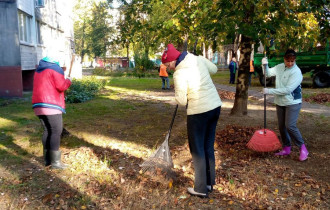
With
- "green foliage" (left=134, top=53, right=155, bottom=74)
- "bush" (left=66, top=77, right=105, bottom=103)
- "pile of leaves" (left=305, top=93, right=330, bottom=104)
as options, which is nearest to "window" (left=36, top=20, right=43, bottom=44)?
"bush" (left=66, top=77, right=105, bottom=103)

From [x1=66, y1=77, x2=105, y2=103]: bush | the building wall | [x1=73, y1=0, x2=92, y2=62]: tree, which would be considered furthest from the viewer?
[x1=73, y1=0, x2=92, y2=62]: tree

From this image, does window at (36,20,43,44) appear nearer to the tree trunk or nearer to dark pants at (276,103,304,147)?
the tree trunk

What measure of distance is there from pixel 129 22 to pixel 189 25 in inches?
65.1

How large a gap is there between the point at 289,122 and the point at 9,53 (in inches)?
463

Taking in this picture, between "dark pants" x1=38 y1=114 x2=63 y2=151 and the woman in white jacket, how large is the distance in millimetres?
1965

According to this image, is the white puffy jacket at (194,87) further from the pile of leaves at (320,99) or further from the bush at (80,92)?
the pile of leaves at (320,99)

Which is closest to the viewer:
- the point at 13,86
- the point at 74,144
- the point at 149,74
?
the point at 74,144

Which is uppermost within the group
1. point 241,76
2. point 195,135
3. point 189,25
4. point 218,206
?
point 189,25

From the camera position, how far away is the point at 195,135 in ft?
12.3

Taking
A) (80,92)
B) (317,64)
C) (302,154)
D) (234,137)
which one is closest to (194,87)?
(302,154)

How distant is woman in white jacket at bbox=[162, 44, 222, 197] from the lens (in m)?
3.62

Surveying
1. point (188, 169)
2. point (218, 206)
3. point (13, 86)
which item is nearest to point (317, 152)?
point (188, 169)

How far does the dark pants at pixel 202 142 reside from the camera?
12.2 feet

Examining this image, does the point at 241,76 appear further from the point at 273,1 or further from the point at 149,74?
the point at 149,74
